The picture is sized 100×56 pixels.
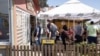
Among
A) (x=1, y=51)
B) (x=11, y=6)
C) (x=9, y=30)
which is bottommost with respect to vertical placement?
(x=1, y=51)

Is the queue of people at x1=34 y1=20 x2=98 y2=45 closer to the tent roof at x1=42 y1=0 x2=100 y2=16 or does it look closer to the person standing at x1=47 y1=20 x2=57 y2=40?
the person standing at x1=47 y1=20 x2=57 y2=40

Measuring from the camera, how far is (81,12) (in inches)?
479

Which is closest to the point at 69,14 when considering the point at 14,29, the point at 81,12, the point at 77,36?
the point at 81,12

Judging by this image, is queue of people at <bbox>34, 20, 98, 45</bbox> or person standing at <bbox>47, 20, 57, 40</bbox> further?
person standing at <bbox>47, 20, 57, 40</bbox>

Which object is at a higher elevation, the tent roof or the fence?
the tent roof

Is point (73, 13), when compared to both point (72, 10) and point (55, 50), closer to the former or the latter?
point (72, 10)

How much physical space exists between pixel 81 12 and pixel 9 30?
4.08m

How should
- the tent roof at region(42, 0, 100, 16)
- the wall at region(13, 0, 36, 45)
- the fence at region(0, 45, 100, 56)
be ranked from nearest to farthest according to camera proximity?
the fence at region(0, 45, 100, 56) → the wall at region(13, 0, 36, 45) → the tent roof at region(42, 0, 100, 16)

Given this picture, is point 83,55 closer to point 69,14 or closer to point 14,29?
point 14,29

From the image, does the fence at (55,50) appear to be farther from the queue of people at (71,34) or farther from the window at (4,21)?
the queue of people at (71,34)

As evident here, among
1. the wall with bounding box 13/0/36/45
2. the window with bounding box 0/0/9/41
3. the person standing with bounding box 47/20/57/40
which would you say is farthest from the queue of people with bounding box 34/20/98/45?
the window with bounding box 0/0/9/41

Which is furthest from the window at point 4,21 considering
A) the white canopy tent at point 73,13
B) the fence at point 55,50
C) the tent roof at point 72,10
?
the tent roof at point 72,10

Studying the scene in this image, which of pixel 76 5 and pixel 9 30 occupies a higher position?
pixel 76 5

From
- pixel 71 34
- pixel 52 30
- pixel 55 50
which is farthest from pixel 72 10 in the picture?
pixel 55 50
